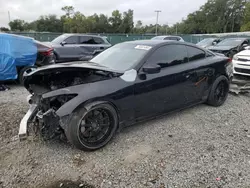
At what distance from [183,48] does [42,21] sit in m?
75.2

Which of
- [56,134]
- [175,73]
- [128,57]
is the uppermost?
[128,57]

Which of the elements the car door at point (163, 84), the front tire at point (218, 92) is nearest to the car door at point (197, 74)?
the car door at point (163, 84)

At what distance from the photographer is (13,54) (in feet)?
19.6

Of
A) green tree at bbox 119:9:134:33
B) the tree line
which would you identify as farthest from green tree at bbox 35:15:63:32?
green tree at bbox 119:9:134:33

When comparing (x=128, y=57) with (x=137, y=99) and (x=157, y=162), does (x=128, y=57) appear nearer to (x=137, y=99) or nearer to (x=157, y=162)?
(x=137, y=99)

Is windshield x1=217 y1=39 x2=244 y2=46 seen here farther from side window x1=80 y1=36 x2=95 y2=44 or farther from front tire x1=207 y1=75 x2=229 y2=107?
front tire x1=207 y1=75 x2=229 y2=107

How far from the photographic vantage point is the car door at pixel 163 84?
130 inches

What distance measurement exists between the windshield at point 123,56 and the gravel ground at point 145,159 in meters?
1.09

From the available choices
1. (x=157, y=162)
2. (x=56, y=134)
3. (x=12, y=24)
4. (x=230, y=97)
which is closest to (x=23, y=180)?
(x=56, y=134)

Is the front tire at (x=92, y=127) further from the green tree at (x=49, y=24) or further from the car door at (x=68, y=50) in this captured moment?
the green tree at (x=49, y=24)

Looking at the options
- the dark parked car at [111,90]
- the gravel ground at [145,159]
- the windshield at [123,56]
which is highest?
the windshield at [123,56]

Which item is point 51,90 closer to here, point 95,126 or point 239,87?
point 95,126

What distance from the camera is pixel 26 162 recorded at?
106 inches

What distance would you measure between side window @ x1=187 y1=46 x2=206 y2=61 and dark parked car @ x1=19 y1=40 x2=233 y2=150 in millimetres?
22
